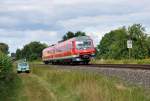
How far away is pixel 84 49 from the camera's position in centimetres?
5416

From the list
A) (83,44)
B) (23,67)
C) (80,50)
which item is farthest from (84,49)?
(23,67)

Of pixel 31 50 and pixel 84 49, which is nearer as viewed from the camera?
pixel 84 49

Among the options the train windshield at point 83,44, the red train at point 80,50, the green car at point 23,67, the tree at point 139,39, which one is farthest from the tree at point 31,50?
the train windshield at point 83,44

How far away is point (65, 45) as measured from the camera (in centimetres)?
5981

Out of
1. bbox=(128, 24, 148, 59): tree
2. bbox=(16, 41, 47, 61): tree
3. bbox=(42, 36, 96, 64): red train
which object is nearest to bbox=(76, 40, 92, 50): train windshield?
bbox=(42, 36, 96, 64): red train

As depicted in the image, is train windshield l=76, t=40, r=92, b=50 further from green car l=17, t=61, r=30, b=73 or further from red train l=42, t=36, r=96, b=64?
green car l=17, t=61, r=30, b=73

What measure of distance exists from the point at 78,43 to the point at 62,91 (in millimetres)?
28775

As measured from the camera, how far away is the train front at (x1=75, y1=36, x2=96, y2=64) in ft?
176

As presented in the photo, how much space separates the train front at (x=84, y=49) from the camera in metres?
53.7

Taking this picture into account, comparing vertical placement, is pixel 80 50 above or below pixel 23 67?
above

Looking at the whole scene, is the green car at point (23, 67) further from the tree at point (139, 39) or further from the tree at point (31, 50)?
the tree at point (31, 50)

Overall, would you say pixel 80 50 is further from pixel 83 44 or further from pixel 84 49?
pixel 83 44

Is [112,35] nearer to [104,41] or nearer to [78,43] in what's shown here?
[104,41]

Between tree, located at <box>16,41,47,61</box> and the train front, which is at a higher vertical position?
tree, located at <box>16,41,47,61</box>
